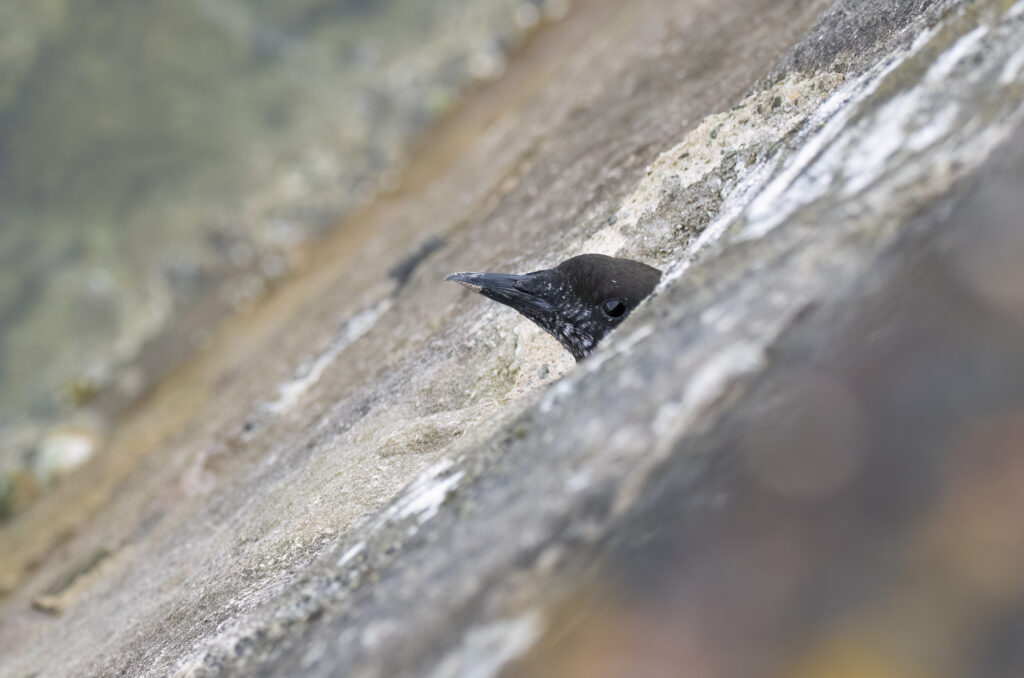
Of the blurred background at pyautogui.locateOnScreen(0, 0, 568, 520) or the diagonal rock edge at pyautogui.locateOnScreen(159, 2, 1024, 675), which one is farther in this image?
the blurred background at pyautogui.locateOnScreen(0, 0, 568, 520)

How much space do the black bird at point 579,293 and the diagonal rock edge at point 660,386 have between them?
134 centimetres

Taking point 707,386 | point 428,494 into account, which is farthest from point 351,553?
point 707,386

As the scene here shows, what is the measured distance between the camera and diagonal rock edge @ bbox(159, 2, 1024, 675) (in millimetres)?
2291

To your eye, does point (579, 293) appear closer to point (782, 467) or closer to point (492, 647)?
point (782, 467)


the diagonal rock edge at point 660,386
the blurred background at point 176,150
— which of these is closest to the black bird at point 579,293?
the diagonal rock edge at point 660,386

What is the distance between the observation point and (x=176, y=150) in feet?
83.5

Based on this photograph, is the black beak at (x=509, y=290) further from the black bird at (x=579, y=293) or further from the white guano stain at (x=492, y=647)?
the white guano stain at (x=492, y=647)

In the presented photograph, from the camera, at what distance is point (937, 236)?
7.64ft

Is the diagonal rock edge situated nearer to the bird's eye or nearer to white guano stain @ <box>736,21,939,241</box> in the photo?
white guano stain @ <box>736,21,939,241</box>

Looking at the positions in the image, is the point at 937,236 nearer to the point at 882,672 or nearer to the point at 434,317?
the point at 882,672

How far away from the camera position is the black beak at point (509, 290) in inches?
183

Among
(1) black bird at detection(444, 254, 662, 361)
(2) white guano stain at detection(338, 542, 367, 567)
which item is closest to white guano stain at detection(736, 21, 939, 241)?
(1) black bird at detection(444, 254, 662, 361)

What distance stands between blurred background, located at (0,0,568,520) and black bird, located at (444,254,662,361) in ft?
53.6

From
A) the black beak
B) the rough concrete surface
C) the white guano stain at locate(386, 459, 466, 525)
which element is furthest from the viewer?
the black beak
